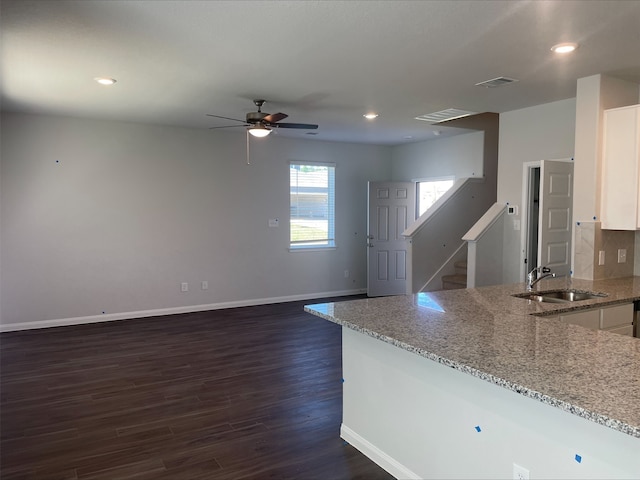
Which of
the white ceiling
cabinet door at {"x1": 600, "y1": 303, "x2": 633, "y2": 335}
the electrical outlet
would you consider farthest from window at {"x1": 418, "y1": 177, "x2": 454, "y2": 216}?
the electrical outlet

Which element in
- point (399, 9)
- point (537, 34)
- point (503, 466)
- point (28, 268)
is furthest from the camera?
point (28, 268)

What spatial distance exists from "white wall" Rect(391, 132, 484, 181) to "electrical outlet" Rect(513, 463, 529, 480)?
5.53m

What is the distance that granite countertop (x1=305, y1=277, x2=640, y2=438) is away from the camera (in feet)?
5.15

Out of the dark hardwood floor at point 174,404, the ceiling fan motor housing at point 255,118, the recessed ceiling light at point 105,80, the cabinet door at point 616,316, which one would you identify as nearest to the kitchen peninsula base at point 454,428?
the dark hardwood floor at point 174,404

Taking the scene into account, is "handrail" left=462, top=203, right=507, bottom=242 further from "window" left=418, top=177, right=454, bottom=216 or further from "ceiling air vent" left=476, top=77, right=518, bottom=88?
"window" left=418, top=177, right=454, bottom=216

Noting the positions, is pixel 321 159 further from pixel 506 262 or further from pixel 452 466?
pixel 452 466

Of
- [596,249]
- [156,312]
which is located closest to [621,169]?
[596,249]

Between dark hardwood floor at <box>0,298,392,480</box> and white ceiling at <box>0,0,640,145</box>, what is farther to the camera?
dark hardwood floor at <box>0,298,392,480</box>

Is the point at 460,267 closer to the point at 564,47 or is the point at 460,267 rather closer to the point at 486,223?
the point at 486,223

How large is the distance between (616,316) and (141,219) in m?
5.55

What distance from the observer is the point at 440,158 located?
300 inches

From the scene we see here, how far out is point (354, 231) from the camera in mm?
8219

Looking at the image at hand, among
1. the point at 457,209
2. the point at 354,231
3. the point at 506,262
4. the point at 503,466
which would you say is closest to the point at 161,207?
the point at 354,231

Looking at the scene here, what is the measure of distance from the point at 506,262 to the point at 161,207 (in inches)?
180
